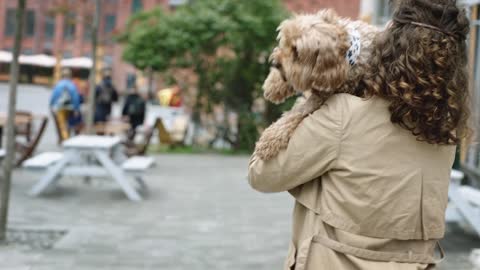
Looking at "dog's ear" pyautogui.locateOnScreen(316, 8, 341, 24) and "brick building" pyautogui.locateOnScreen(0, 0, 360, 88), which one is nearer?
"dog's ear" pyautogui.locateOnScreen(316, 8, 341, 24)

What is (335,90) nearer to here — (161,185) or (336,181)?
(336,181)

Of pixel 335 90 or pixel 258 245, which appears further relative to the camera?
pixel 258 245

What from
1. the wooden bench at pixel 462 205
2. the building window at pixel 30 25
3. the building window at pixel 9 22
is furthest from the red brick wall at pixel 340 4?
the building window at pixel 30 25

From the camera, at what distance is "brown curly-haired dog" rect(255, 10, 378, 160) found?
6.46 feet

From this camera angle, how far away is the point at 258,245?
6.68 meters

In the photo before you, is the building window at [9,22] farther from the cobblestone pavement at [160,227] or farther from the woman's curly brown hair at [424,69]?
the woman's curly brown hair at [424,69]

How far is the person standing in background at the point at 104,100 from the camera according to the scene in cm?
1677

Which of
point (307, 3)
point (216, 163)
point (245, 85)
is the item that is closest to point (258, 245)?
point (216, 163)

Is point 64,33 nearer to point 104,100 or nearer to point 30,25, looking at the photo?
Answer: point 30,25

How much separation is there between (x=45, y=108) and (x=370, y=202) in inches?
1419

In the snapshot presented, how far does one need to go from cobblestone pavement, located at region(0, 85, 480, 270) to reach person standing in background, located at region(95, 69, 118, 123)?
221 inches

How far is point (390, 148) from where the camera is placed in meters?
2.01

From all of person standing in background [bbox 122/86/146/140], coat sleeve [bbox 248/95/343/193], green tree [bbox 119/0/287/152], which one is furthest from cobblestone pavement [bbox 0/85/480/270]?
green tree [bbox 119/0/287/152]

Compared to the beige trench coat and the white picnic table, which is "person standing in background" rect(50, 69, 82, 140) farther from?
the beige trench coat
